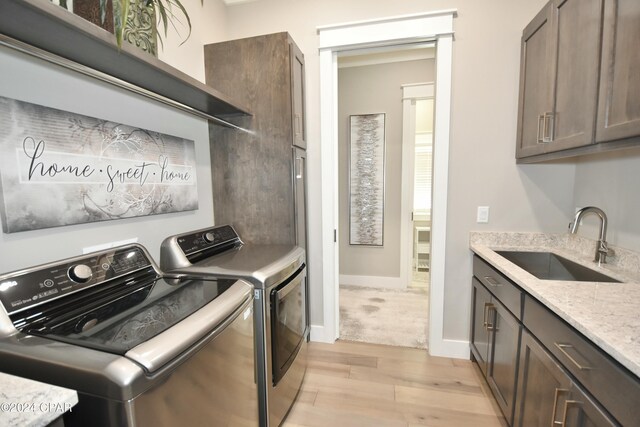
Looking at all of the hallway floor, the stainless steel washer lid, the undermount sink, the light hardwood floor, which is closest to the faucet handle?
the undermount sink

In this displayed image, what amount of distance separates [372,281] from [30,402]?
3.45 metres

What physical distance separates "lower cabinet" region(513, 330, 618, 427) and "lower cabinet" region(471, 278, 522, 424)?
A: 0.26ft

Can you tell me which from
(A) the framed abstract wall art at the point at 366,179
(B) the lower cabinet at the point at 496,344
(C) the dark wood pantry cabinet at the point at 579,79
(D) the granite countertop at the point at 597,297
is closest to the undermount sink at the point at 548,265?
(D) the granite countertop at the point at 597,297

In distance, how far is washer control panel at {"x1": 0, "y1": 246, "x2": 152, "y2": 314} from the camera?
861mm

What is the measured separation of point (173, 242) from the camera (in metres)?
1.51

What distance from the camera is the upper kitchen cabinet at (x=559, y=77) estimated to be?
4.12 ft

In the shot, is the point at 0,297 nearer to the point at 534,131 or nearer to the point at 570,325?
the point at 570,325

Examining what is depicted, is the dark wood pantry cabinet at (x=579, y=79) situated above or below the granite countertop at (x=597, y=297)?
above

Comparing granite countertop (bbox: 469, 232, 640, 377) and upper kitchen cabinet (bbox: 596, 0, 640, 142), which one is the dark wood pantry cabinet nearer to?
upper kitchen cabinet (bbox: 596, 0, 640, 142)

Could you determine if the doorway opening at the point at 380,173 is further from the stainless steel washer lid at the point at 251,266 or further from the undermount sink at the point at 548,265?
the stainless steel washer lid at the point at 251,266

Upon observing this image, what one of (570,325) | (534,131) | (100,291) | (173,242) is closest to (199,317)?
(100,291)

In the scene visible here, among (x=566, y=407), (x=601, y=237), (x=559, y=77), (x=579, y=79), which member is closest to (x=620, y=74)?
(x=579, y=79)

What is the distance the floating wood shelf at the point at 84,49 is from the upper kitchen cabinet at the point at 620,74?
1831 millimetres

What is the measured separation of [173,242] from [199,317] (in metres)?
0.75
